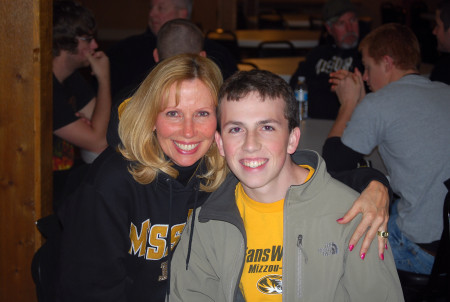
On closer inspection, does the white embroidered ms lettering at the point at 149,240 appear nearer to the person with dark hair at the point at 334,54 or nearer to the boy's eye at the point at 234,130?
the boy's eye at the point at 234,130

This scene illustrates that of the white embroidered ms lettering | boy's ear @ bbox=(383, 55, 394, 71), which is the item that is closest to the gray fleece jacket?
the white embroidered ms lettering

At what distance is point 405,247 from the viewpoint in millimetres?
2471

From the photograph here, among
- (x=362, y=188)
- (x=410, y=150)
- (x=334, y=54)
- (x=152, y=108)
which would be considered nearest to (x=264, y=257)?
(x=362, y=188)

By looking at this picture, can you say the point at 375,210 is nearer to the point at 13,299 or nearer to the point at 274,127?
the point at 274,127

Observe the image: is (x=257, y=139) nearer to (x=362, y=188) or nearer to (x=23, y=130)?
(x=362, y=188)

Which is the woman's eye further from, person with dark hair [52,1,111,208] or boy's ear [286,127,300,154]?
person with dark hair [52,1,111,208]

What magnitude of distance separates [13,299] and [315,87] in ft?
8.58

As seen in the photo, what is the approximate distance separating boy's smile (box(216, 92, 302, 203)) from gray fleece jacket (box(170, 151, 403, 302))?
0.31ft

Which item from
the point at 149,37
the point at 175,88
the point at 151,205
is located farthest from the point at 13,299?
the point at 149,37

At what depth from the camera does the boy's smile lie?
1605mm

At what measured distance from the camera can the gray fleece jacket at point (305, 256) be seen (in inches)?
60.6

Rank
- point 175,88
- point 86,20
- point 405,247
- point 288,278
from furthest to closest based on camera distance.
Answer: point 86,20, point 405,247, point 175,88, point 288,278

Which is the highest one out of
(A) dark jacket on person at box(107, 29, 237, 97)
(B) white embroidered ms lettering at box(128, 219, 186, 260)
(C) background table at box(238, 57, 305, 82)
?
(A) dark jacket on person at box(107, 29, 237, 97)

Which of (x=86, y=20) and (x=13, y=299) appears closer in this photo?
(x=13, y=299)
